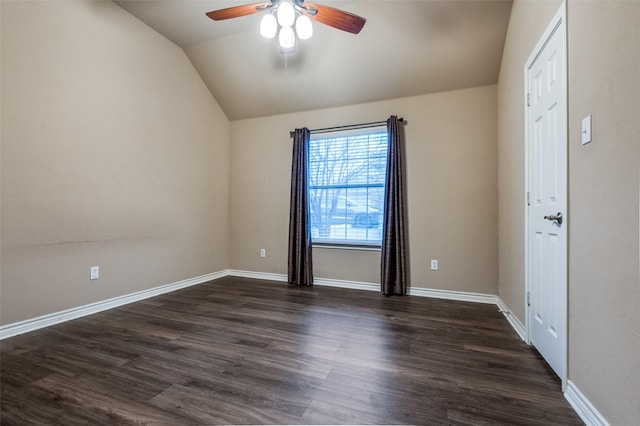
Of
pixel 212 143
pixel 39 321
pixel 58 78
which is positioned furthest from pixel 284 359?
pixel 212 143

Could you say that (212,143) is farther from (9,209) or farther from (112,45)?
(9,209)

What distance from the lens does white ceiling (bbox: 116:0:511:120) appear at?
291 cm

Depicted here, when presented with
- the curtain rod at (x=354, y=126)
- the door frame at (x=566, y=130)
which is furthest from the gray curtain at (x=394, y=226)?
the door frame at (x=566, y=130)

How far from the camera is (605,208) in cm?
126

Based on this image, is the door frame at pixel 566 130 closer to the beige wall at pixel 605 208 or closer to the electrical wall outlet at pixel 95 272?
the beige wall at pixel 605 208

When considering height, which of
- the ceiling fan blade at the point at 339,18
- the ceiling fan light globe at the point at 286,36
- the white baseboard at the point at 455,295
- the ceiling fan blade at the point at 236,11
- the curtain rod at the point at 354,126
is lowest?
the white baseboard at the point at 455,295

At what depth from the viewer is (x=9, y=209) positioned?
229 centimetres

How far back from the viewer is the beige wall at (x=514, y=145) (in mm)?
2277

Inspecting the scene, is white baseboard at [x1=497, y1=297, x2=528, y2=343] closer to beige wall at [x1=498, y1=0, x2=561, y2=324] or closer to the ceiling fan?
beige wall at [x1=498, y1=0, x2=561, y2=324]

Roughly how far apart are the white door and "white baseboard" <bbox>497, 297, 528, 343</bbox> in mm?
121

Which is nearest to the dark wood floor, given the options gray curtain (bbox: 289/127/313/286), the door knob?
the door knob

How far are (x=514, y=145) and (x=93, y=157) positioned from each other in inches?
158

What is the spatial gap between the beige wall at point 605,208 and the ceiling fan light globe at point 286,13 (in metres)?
1.68

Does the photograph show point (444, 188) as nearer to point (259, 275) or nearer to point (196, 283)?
point (259, 275)
